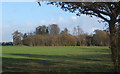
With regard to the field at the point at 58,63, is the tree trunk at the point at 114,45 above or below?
above

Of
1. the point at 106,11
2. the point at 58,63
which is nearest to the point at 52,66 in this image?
the point at 58,63

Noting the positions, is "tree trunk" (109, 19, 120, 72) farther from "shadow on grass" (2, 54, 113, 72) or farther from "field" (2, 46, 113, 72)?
"shadow on grass" (2, 54, 113, 72)

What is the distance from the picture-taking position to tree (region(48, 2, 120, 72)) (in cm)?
805

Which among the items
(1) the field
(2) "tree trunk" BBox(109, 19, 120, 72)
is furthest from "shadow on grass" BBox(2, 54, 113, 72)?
(2) "tree trunk" BBox(109, 19, 120, 72)

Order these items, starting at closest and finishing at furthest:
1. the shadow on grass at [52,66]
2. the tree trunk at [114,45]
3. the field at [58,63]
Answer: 1. the tree trunk at [114,45]
2. the shadow on grass at [52,66]
3. the field at [58,63]

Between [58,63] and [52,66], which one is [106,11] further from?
[58,63]

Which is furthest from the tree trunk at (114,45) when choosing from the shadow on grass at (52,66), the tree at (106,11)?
the shadow on grass at (52,66)

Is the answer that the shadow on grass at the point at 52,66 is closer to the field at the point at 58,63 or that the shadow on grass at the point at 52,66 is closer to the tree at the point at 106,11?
the field at the point at 58,63

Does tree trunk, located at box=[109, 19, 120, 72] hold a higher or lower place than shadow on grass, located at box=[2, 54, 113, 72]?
higher

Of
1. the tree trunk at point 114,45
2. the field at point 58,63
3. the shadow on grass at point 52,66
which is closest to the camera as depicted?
the tree trunk at point 114,45

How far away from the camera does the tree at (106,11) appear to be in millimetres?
8047

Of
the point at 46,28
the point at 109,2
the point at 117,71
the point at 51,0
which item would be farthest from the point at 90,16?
the point at 46,28

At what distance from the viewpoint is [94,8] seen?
8406 millimetres

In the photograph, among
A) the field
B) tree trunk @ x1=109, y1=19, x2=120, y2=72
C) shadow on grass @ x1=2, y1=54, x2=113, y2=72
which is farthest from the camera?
the field
